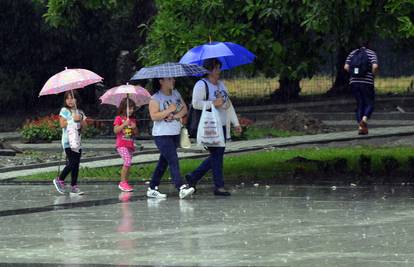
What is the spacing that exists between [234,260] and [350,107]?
75.1 ft

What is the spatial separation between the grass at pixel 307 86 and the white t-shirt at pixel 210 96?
22.9m

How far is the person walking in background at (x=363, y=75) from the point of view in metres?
21.8

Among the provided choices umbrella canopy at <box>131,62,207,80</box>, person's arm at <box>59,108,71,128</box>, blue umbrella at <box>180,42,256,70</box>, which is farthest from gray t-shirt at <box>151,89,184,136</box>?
person's arm at <box>59,108,71,128</box>

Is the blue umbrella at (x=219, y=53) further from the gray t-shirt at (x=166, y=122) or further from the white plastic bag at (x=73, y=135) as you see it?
the white plastic bag at (x=73, y=135)

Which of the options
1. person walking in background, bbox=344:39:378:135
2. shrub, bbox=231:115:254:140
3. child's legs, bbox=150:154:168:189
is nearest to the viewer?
child's legs, bbox=150:154:168:189

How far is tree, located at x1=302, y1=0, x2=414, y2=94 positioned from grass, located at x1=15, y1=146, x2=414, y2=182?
262cm

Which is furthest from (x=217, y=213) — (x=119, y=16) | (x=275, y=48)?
(x=119, y=16)

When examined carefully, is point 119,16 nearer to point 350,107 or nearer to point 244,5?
point 350,107

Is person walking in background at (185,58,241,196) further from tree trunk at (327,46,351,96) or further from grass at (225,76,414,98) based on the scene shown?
grass at (225,76,414,98)

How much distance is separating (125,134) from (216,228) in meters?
5.45

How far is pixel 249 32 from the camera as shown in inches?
663

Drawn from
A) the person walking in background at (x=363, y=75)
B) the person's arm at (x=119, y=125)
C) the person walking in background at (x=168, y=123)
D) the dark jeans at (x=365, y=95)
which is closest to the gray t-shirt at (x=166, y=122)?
the person walking in background at (x=168, y=123)

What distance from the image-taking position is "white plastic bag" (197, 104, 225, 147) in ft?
52.1

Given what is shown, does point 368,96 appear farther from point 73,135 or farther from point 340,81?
point 340,81
